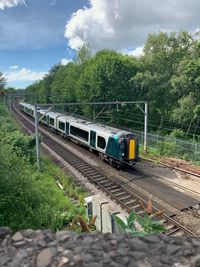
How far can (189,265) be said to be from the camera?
329cm

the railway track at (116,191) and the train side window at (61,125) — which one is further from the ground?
the train side window at (61,125)

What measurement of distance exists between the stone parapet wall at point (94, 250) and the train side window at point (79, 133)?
2139 cm

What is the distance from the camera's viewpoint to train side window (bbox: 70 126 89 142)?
25.7 m

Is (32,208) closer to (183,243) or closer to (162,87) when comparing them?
(183,243)

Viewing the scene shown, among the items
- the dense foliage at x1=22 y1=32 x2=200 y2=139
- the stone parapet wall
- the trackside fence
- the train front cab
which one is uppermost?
the dense foliage at x1=22 y1=32 x2=200 y2=139

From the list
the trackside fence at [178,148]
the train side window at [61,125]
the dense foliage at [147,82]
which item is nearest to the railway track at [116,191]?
the train side window at [61,125]

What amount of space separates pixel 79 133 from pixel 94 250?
2393cm

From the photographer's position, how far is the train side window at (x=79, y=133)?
25683 millimetres

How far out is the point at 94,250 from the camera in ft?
11.7

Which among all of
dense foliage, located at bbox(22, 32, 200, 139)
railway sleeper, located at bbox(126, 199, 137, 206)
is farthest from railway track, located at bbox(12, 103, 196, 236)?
dense foliage, located at bbox(22, 32, 200, 139)

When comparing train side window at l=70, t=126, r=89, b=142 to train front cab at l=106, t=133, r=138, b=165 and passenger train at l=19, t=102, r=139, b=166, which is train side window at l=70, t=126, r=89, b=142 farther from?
train front cab at l=106, t=133, r=138, b=165

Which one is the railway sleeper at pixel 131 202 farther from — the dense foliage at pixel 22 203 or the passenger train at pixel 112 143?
the passenger train at pixel 112 143

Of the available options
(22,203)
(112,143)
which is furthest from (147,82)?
(22,203)

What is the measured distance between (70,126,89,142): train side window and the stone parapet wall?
21392 mm
